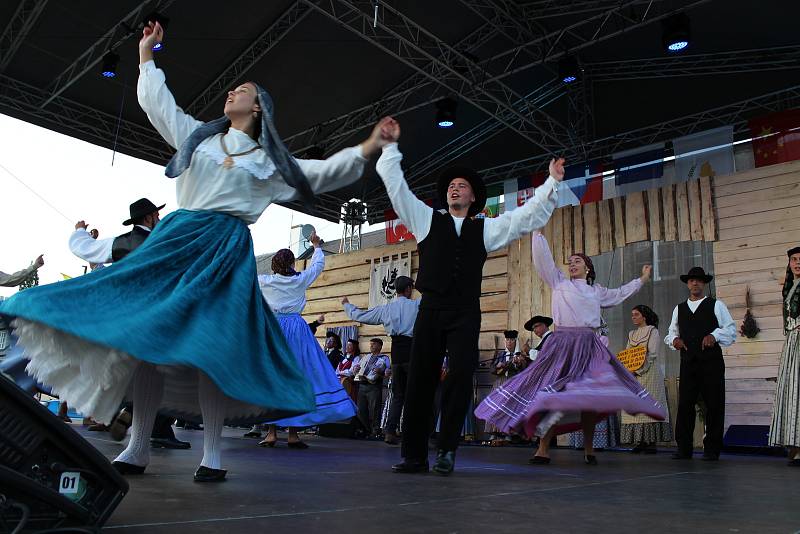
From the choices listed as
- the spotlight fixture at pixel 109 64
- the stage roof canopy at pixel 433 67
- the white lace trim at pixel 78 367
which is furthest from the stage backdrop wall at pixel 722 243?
the white lace trim at pixel 78 367

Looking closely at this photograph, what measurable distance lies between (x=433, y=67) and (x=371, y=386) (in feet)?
13.6

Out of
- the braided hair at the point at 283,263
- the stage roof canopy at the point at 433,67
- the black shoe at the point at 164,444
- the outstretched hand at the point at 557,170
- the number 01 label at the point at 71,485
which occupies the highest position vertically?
the stage roof canopy at the point at 433,67

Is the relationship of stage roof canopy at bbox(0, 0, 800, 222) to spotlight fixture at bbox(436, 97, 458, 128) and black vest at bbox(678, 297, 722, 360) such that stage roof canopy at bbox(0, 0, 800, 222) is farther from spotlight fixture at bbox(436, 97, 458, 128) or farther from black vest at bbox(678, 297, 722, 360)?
black vest at bbox(678, 297, 722, 360)

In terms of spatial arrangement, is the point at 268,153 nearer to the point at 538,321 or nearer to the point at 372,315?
the point at 372,315

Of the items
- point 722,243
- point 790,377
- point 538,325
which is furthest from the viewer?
point 538,325

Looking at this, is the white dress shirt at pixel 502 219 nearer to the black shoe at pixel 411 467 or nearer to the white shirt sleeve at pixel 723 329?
the black shoe at pixel 411 467

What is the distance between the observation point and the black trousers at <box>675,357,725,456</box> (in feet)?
16.6

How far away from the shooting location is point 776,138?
720cm

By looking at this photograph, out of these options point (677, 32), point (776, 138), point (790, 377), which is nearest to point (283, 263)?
point (790, 377)

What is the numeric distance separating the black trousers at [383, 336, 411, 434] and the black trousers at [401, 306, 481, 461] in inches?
146

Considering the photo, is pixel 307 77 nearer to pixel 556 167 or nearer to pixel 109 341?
pixel 556 167

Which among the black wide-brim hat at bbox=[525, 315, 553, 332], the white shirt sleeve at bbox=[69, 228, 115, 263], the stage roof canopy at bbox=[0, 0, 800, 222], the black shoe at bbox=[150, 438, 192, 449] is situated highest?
the stage roof canopy at bbox=[0, 0, 800, 222]

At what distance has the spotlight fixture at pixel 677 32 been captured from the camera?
6949mm

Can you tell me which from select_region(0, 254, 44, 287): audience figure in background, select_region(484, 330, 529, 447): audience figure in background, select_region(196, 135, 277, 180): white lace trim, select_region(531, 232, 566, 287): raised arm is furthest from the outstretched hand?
select_region(484, 330, 529, 447): audience figure in background
